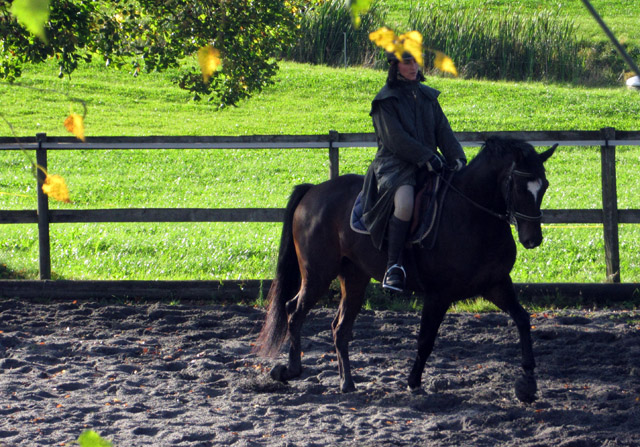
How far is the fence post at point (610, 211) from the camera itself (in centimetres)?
785

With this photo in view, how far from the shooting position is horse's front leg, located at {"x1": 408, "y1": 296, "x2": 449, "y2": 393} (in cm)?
530

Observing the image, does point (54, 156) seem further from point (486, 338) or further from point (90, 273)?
point (486, 338)

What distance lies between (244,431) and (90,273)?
522cm

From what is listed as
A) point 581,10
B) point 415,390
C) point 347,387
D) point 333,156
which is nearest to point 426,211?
point 415,390

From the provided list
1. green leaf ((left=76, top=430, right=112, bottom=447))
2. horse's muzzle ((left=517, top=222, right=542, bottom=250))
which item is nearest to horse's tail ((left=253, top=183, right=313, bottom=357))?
horse's muzzle ((left=517, top=222, right=542, bottom=250))

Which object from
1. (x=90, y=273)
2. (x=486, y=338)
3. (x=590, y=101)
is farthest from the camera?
(x=590, y=101)

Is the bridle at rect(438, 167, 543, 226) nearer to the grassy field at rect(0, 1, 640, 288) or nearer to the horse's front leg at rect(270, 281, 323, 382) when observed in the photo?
the horse's front leg at rect(270, 281, 323, 382)

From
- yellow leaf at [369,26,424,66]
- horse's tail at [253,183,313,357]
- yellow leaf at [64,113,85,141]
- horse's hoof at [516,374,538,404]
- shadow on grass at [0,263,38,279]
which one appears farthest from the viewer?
shadow on grass at [0,263,38,279]

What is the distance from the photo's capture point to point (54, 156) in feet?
62.9

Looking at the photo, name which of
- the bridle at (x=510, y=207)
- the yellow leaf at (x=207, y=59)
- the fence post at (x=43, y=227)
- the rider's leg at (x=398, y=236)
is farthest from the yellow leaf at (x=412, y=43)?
the fence post at (x=43, y=227)

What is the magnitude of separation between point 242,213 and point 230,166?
33.2ft

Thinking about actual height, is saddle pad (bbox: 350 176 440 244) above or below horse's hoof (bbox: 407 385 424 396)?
above

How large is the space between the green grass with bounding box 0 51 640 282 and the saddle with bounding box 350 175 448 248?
333 centimetres

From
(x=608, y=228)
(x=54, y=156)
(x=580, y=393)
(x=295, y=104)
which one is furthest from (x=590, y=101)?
(x=580, y=393)
